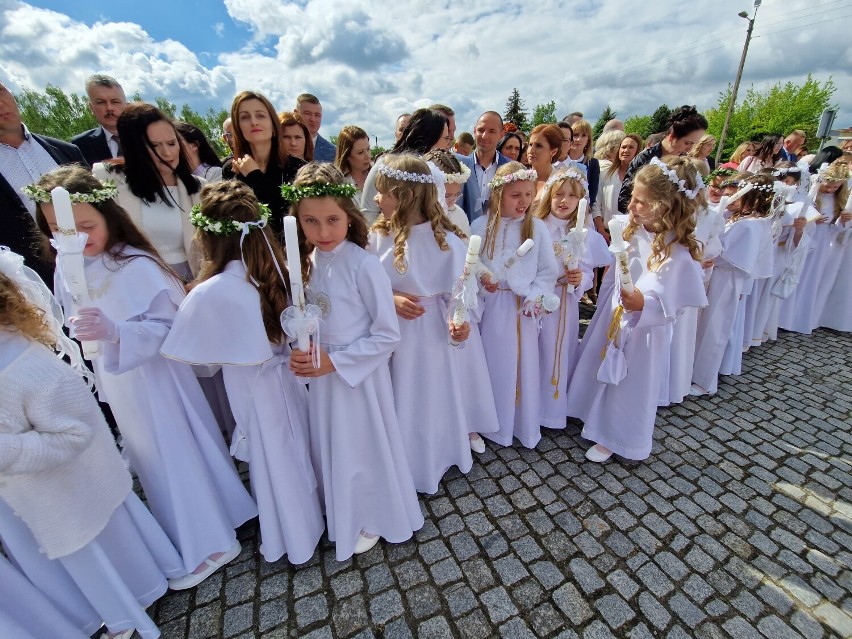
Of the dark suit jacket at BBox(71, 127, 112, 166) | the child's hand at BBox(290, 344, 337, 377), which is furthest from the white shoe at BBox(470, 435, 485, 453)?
the dark suit jacket at BBox(71, 127, 112, 166)

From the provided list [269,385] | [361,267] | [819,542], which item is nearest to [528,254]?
[361,267]

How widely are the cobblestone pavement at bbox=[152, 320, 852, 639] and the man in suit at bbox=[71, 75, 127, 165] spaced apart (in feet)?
14.3

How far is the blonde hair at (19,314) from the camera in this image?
1640 millimetres

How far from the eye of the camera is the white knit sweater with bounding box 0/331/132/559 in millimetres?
1614

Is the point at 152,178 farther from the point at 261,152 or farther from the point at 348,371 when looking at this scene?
the point at 348,371

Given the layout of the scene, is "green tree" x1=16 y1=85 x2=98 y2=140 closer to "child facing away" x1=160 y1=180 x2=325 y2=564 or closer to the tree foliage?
the tree foliage

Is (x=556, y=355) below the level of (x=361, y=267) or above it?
below

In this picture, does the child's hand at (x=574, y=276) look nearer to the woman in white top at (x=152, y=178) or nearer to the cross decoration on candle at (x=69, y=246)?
the woman in white top at (x=152, y=178)

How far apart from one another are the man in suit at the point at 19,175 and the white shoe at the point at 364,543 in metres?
3.30

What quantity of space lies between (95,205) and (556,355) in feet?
11.4

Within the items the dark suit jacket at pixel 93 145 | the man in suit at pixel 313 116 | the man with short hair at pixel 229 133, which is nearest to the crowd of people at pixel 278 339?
the man with short hair at pixel 229 133

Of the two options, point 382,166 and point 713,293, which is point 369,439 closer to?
point 382,166

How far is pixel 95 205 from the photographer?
88.6 inches

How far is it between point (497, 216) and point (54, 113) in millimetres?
40855
